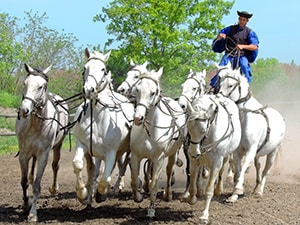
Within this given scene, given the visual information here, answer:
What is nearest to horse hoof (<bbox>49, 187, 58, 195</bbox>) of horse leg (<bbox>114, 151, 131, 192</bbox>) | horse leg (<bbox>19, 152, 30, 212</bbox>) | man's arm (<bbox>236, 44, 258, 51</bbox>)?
horse leg (<bbox>114, 151, 131, 192</bbox>)

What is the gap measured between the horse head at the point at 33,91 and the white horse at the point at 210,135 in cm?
207

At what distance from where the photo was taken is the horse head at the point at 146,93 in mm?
7492

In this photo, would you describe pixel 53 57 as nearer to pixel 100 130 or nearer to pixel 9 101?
pixel 9 101

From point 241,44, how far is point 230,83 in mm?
1470

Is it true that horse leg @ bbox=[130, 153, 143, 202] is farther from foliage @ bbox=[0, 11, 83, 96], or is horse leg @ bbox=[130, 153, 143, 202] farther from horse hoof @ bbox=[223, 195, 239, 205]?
foliage @ bbox=[0, 11, 83, 96]

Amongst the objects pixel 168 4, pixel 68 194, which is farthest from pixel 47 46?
pixel 68 194

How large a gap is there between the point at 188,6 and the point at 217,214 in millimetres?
23054

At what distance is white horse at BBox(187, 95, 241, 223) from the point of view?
7723 mm

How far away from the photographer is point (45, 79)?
7.92 metres

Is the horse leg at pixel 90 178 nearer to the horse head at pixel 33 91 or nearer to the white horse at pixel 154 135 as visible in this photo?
the white horse at pixel 154 135

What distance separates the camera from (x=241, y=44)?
10.9m

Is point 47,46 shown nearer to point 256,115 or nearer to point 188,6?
point 188,6

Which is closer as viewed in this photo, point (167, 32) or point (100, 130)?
point (100, 130)

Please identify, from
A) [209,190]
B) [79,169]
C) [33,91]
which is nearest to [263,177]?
[209,190]
